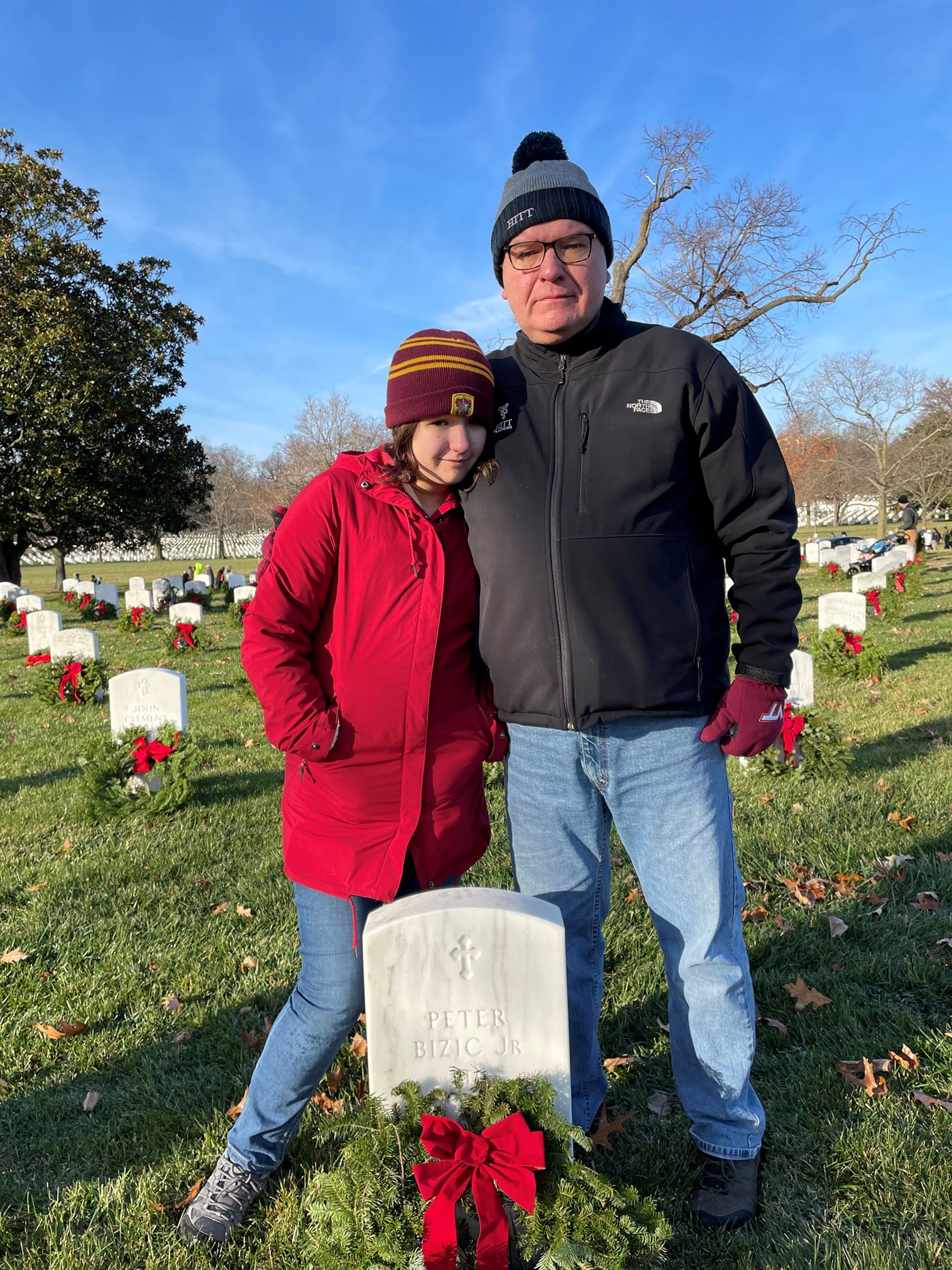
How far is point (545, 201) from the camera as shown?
209 centimetres

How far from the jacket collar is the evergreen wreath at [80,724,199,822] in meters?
4.68

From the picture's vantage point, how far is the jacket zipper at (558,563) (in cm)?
204

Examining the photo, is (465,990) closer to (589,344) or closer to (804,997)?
(589,344)

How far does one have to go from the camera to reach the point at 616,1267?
169 cm

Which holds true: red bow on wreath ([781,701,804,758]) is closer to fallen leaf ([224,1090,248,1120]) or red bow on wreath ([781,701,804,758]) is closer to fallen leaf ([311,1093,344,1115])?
fallen leaf ([311,1093,344,1115])

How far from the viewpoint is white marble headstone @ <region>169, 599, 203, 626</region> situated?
15.4 metres

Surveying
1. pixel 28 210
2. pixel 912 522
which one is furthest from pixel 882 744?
pixel 28 210

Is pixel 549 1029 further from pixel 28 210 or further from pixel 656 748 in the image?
pixel 28 210

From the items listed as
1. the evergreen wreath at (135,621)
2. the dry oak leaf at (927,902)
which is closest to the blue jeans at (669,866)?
the dry oak leaf at (927,902)

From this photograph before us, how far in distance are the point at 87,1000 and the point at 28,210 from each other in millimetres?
24194

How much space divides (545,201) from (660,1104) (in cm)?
276

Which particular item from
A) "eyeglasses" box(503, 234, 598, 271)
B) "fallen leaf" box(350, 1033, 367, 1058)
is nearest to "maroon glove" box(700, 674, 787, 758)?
"eyeglasses" box(503, 234, 598, 271)

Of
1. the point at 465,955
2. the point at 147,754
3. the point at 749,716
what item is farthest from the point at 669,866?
the point at 147,754

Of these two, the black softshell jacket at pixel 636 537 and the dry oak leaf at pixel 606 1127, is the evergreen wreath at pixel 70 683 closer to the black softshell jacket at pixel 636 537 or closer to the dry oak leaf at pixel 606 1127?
the dry oak leaf at pixel 606 1127
